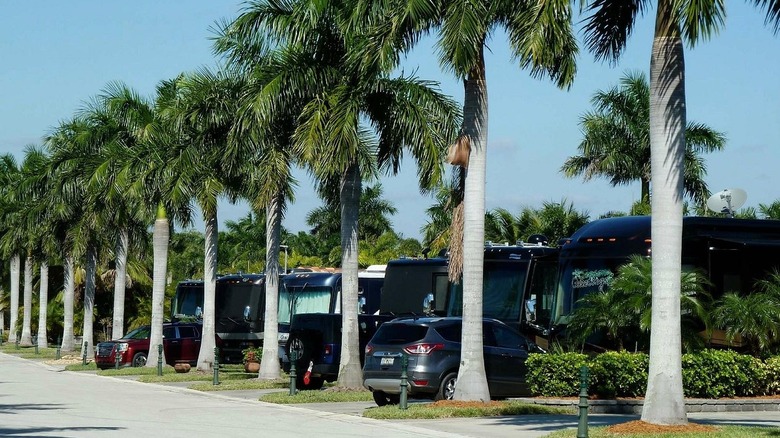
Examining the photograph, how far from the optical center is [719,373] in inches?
877

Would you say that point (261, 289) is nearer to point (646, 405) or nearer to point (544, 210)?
point (544, 210)

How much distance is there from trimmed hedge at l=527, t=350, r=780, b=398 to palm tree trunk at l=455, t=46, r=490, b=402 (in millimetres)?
1484

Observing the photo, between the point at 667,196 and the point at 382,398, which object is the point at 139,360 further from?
the point at 667,196

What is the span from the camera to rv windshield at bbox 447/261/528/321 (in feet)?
96.9

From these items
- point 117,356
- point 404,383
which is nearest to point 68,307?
point 117,356

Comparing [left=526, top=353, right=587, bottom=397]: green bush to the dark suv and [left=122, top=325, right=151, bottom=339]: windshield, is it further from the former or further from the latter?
[left=122, top=325, right=151, bottom=339]: windshield

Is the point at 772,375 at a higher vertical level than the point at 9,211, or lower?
lower

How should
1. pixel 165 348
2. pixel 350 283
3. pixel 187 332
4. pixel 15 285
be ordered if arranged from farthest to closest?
pixel 15 285, pixel 187 332, pixel 165 348, pixel 350 283

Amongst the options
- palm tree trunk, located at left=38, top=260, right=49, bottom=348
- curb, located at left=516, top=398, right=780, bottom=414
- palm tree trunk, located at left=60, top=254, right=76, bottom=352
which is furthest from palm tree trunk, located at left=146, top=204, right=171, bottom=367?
palm tree trunk, located at left=38, top=260, right=49, bottom=348

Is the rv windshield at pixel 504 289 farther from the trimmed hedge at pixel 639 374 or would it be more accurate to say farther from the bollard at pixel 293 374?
the trimmed hedge at pixel 639 374

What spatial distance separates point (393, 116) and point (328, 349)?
5772 mm

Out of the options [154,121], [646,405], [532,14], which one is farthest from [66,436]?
[154,121]

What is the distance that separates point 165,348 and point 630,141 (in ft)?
59.5

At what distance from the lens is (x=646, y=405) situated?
16484 mm
